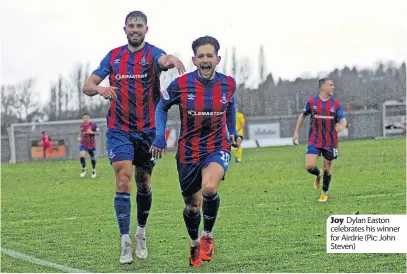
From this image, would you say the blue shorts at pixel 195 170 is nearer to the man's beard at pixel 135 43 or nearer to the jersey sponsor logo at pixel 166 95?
the jersey sponsor logo at pixel 166 95

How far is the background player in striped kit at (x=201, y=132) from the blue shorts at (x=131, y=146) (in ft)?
1.75

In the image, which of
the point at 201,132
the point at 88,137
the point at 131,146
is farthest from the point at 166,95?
the point at 88,137

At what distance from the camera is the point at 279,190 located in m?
16.3

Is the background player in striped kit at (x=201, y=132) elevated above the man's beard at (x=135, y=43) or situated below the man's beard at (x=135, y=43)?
below

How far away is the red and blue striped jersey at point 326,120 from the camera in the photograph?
13.9m

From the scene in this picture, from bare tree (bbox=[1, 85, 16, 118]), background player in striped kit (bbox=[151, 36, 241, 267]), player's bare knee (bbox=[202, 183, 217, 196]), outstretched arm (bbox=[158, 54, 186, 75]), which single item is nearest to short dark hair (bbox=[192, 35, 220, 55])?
background player in striped kit (bbox=[151, 36, 241, 267])

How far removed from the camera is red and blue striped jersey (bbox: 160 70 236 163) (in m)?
7.92

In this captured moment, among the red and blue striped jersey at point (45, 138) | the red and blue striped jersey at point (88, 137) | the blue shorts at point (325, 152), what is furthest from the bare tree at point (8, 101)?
the blue shorts at point (325, 152)

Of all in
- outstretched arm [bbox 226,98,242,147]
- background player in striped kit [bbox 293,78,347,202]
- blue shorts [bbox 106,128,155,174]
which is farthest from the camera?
background player in striped kit [bbox 293,78,347,202]

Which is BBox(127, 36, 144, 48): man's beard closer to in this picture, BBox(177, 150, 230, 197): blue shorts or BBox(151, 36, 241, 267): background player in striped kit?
BBox(151, 36, 241, 267): background player in striped kit

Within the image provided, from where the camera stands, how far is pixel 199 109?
7910mm

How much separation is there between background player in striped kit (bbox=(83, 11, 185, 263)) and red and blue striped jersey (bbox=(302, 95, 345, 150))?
5928 mm

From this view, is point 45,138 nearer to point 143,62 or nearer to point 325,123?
point 325,123

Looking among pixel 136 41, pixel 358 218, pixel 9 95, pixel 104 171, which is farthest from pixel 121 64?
pixel 9 95
